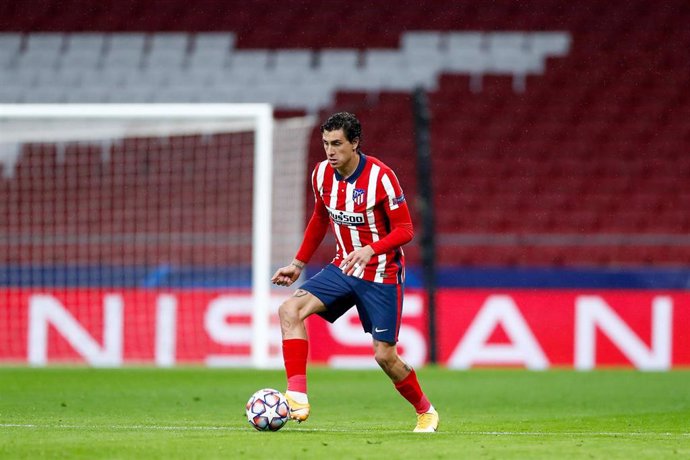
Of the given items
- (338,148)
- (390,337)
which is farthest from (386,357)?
(338,148)

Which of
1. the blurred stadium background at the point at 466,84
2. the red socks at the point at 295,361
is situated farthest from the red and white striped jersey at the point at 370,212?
the blurred stadium background at the point at 466,84

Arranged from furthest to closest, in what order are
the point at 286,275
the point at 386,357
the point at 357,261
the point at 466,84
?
the point at 466,84 < the point at 286,275 < the point at 386,357 < the point at 357,261

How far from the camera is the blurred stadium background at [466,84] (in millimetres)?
19250

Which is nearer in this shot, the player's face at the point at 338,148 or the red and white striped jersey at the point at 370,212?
the player's face at the point at 338,148

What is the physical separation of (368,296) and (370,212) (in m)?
0.47

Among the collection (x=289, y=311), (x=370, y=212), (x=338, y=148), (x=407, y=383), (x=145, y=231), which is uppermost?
(x=145, y=231)

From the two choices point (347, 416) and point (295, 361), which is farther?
point (347, 416)

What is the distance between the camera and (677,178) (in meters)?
→ 19.7

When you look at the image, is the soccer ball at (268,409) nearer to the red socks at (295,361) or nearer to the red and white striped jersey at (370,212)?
the red socks at (295,361)

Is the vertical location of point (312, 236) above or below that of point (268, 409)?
above

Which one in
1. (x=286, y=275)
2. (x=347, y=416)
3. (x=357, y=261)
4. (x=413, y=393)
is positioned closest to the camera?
(x=357, y=261)

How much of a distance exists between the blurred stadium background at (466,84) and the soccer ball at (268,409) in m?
11.0

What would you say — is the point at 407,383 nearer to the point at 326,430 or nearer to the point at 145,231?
the point at 326,430

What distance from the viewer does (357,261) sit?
6754mm
